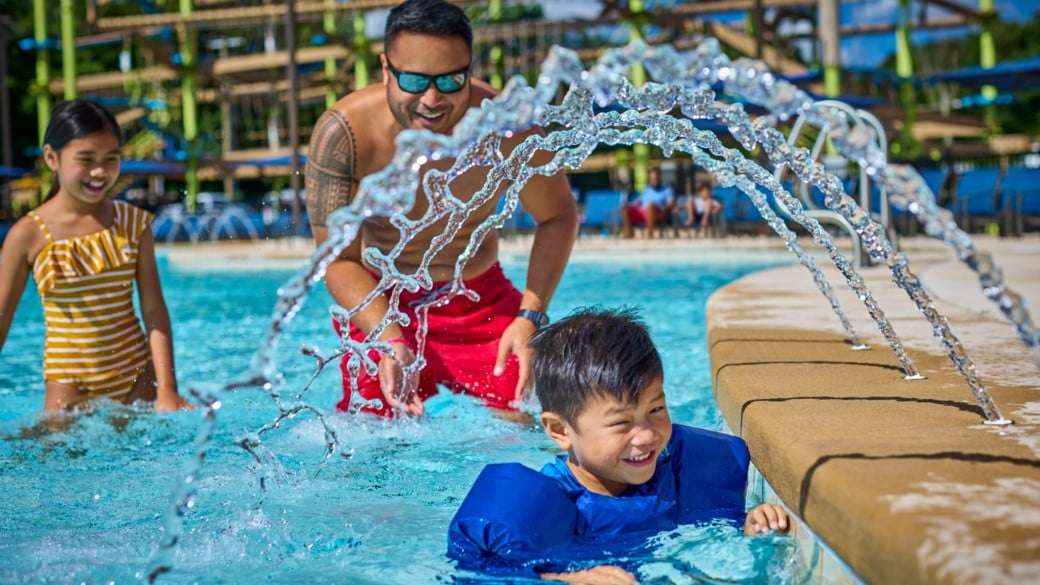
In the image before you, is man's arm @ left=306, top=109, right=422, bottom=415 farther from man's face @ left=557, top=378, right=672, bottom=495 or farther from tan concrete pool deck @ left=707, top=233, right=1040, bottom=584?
man's face @ left=557, top=378, right=672, bottom=495

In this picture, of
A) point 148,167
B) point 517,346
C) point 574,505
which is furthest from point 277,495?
point 148,167

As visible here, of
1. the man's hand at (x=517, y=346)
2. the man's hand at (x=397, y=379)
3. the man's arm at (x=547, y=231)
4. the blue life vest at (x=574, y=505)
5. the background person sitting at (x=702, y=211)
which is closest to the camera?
the blue life vest at (x=574, y=505)

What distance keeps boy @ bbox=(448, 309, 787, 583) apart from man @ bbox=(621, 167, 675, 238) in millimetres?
15033

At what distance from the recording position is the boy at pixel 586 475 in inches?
92.5

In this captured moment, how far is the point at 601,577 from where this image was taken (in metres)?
2.24

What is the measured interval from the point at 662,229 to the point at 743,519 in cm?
1521

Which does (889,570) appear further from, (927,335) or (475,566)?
(927,335)

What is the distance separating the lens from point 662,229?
17.7m

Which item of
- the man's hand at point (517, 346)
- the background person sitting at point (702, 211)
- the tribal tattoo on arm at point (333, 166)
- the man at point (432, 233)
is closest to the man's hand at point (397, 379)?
the man at point (432, 233)

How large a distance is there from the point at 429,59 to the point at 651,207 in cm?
1433

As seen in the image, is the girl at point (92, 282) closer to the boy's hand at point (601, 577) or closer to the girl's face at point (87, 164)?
the girl's face at point (87, 164)

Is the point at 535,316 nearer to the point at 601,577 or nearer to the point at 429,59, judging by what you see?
the point at 429,59

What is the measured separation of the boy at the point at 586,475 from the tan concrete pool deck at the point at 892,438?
271mm

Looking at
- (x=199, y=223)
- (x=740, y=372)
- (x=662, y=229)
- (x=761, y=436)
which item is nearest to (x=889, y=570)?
(x=761, y=436)
